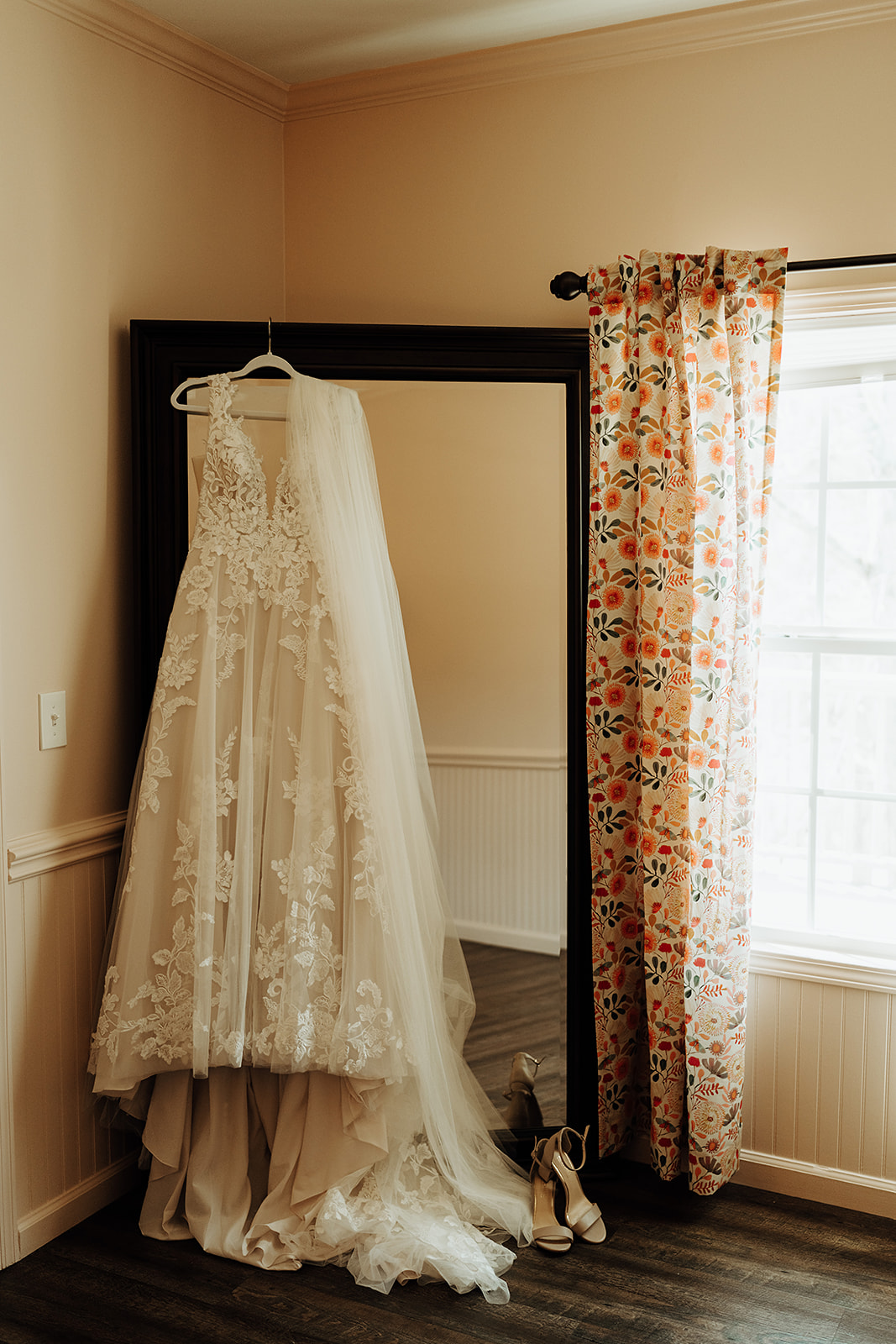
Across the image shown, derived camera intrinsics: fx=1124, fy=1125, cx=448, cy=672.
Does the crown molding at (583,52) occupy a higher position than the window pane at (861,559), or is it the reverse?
the crown molding at (583,52)

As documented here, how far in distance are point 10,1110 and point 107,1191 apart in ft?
1.35

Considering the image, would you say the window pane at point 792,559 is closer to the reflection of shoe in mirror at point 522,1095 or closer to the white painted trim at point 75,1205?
the reflection of shoe in mirror at point 522,1095

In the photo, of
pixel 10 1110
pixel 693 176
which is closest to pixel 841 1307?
pixel 10 1110

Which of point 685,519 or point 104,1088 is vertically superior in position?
point 685,519

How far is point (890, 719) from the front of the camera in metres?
2.68

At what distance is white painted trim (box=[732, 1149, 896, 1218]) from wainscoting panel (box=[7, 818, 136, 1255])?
1.49 meters

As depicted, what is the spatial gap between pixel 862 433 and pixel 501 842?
130cm

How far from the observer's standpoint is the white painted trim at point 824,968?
2.54 meters

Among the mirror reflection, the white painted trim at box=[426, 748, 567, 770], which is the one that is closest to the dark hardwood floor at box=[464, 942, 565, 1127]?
the mirror reflection

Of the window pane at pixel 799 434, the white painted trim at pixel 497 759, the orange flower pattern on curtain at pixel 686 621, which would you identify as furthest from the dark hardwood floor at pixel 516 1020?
the window pane at pixel 799 434

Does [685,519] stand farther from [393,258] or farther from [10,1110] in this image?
[10,1110]

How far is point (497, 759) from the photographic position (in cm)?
268

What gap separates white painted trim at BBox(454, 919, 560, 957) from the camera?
267 centimetres

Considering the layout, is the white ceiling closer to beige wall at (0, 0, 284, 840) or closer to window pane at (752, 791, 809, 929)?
beige wall at (0, 0, 284, 840)
